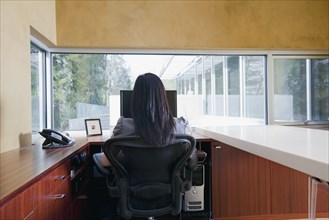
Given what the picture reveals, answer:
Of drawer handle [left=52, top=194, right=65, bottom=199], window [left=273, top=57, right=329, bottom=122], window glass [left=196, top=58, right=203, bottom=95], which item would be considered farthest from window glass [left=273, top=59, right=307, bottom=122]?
drawer handle [left=52, top=194, right=65, bottom=199]

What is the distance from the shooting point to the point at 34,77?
8.21 feet

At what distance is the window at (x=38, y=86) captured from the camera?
2465mm

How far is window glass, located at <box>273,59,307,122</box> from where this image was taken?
10.2 feet

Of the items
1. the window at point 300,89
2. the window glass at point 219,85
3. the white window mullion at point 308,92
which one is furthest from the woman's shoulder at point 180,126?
the white window mullion at point 308,92

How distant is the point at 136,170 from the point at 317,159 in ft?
3.38

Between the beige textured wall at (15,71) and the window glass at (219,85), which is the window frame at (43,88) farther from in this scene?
the window glass at (219,85)

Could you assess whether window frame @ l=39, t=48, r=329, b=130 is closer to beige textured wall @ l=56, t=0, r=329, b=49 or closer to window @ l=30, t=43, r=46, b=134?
beige textured wall @ l=56, t=0, r=329, b=49

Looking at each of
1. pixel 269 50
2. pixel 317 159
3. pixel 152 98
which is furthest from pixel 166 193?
pixel 269 50

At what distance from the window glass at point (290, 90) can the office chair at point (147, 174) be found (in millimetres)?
2019

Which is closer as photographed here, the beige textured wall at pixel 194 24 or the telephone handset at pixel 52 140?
the telephone handset at pixel 52 140

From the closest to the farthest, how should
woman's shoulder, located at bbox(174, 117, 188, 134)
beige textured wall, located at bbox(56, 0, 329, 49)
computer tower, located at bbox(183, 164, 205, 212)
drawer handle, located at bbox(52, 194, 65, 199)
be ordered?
drawer handle, located at bbox(52, 194, 65, 199), woman's shoulder, located at bbox(174, 117, 188, 134), computer tower, located at bbox(183, 164, 205, 212), beige textured wall, located at bbox(56, 0, 329, 49)

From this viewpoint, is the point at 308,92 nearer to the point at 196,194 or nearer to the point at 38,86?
the point at 196,194

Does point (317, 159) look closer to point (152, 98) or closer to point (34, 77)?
point (152, 98)

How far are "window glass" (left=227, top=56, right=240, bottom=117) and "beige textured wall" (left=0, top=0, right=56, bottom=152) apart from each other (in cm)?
220
